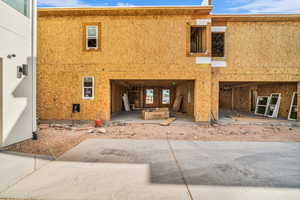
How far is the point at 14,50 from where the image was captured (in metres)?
4.99

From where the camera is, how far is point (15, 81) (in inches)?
200

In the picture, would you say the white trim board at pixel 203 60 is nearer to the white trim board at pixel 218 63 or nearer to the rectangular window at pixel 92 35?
the white trim board at pixel 218 63

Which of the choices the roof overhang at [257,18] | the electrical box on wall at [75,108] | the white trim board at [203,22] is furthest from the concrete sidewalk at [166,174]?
the roof overhang at [257,18]

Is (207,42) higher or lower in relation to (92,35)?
lower

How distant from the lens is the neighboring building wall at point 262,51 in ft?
31.2

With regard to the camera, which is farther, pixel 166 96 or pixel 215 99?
pixel 166 96

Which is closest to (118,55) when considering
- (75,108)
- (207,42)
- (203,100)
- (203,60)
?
(75,108)

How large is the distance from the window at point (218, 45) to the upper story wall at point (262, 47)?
61cm

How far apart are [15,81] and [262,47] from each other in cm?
1301

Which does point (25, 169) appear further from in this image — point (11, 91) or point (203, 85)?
point (203, 85)

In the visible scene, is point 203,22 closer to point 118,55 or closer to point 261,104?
point 118,55

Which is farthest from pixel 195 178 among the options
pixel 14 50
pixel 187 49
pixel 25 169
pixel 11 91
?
pixel 187 49

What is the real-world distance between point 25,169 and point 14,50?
4.04 m

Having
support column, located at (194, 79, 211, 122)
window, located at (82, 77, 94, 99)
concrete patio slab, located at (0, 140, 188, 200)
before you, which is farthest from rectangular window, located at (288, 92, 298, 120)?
window, located at (82, 77, 94, 99)
